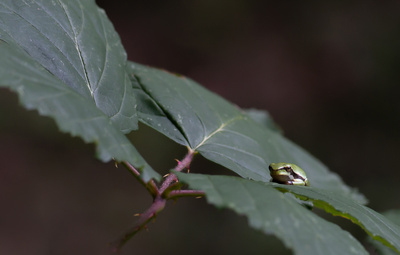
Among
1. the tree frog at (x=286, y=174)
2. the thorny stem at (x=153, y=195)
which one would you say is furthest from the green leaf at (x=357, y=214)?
the thorny stem at (x=153, y=195)

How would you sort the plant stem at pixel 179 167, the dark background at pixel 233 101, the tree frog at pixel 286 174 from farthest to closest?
1. the dark background at pixel 233 101
2. the tree frog at pixel 286 174
3. the plant stem at pixel 179 167

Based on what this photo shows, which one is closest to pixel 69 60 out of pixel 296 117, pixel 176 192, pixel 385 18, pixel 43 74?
pixel 43 74

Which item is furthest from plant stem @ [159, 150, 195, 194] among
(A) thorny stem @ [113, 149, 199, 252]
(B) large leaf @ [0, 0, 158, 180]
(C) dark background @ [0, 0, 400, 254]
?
(C) dark background @ [0, 0, 400, 254]

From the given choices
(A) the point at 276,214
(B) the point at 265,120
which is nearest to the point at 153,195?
(A) the point at 276,214

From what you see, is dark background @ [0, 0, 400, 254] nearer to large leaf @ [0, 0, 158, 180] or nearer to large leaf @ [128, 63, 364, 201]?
large leaf @ [128, 63, 364, 201]

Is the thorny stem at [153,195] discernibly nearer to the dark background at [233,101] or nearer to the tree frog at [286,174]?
the tree frog at [286,174]

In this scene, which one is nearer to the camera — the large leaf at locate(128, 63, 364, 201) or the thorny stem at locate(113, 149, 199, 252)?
the thorny stem at locate(113, 149, 199, 252)
